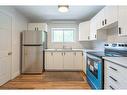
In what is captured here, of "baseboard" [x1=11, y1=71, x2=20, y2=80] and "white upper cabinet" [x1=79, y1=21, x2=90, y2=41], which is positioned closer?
"baseboard" [x1=11, y1=71, x2=20, y2=80]

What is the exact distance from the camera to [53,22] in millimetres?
6320

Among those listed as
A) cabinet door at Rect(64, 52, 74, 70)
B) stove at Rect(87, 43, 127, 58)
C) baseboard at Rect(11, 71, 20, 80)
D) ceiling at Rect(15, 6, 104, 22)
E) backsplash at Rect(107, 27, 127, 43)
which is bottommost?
baseboard at Rect(11, 71, 20, 80)

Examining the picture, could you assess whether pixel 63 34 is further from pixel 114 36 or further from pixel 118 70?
pixel 118 70

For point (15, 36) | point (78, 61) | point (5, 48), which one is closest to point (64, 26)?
point (78, 61)

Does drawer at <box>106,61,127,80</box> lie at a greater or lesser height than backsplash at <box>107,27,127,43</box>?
lesser

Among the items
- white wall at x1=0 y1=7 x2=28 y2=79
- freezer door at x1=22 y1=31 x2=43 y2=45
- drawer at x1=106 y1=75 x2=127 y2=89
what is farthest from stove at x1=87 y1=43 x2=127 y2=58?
white wall at x1=0 y1=7 x2=28 y2=79

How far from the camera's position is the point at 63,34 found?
254 inches

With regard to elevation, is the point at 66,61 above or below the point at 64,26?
below

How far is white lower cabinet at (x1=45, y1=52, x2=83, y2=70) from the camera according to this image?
561 centimetres

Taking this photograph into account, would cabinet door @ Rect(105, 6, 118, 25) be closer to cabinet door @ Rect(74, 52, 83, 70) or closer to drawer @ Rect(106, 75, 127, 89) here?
drawer @ Rect(106, 75, 127, 89)

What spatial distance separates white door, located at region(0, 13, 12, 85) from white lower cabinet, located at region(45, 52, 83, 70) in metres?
1.88

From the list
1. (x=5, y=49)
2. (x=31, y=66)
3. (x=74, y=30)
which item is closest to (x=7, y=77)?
(x=5, y=49)

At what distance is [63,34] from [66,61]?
142 centimetres

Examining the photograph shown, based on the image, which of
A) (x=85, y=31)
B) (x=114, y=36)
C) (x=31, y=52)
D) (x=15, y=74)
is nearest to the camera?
(x=114, y=36)
